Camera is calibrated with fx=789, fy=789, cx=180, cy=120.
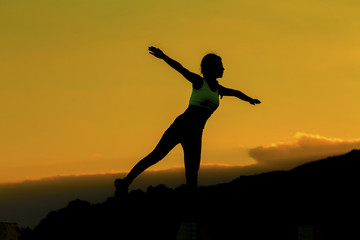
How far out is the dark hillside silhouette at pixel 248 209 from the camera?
11375 millimetres

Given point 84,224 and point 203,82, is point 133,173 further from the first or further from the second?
point 84,224

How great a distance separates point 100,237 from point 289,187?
342 centimetres

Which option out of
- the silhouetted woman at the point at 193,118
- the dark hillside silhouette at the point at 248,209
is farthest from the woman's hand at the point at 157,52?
the dark hillside silhouette at the point at 248,209

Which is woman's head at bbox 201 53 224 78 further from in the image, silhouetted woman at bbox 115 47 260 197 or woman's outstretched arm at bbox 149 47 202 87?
woman's outstretched arm at bbox 149 47 202 87

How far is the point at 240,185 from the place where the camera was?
1499cm

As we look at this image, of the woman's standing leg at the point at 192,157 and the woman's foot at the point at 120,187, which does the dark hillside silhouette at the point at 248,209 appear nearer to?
the woman's standing leg at the point at 192,157

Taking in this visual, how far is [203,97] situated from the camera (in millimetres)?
11641

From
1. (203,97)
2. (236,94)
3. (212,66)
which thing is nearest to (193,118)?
(203,97)

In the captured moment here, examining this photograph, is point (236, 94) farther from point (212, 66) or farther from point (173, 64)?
point (173, 64)

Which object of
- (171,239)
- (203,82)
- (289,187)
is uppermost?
(203,82)

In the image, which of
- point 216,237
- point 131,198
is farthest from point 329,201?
point 131,198

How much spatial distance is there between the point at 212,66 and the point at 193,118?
2.92 ft

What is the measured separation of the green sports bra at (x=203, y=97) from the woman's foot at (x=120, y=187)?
1.82 metres

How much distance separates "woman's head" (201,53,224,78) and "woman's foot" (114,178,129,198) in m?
2.18
